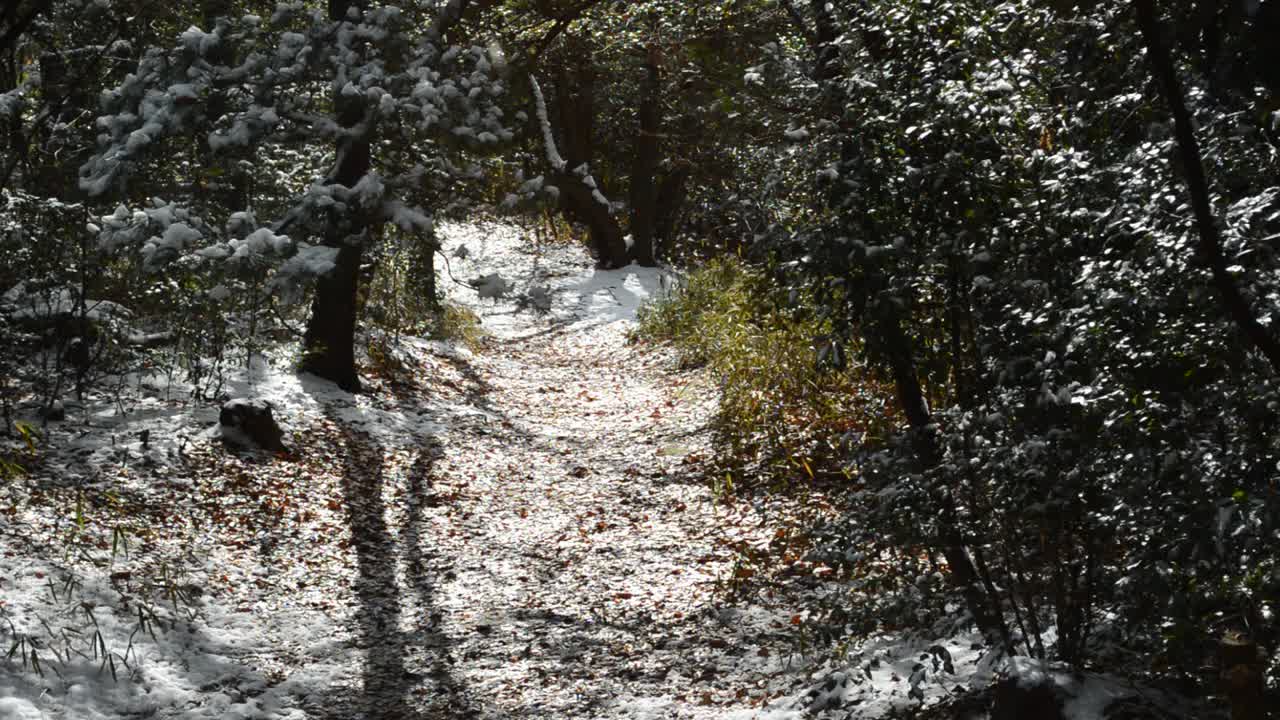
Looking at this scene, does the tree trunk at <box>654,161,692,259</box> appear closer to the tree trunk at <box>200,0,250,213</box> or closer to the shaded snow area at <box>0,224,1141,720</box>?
the shaded snow area at <box>0,224,1141,720</box>

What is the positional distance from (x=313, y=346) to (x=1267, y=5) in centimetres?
906

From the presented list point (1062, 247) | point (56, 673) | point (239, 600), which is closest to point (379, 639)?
point (239, 600)

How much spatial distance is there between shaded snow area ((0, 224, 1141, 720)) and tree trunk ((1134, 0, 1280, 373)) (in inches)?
61.3

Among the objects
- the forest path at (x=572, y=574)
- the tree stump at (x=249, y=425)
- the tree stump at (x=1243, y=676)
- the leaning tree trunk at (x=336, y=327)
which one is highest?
the leaning tree trunk at (x=336, y=327)

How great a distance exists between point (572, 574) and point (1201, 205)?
511cm

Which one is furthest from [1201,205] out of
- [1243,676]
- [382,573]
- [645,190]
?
[645,190]

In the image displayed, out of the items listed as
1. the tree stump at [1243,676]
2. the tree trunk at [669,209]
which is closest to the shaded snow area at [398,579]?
the tree stump at [1243,676]

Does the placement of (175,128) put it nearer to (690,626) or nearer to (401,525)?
(401,525)

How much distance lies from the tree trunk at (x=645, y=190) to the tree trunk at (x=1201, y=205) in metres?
16.6

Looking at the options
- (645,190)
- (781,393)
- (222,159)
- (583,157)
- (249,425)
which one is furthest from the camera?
(583,157)

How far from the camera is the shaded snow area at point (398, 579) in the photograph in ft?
15.7

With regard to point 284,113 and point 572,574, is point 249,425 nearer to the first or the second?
point 284,113

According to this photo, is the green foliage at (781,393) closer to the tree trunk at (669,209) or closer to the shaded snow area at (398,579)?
the shaded snow area at (398,579)

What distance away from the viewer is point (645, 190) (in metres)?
20.1
